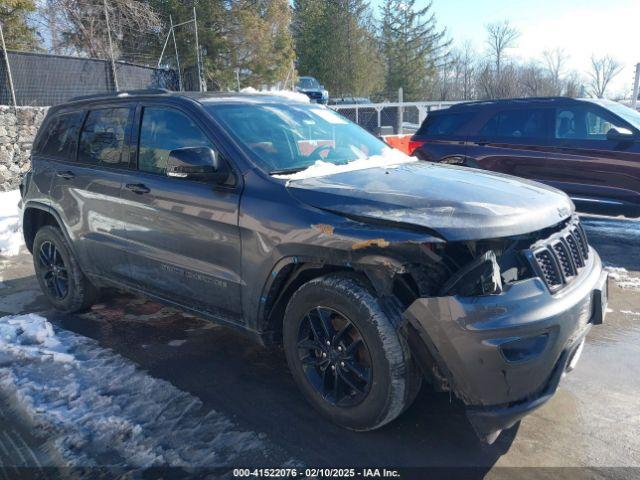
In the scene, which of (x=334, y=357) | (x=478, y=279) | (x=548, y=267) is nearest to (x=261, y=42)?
(x=334, y=357)

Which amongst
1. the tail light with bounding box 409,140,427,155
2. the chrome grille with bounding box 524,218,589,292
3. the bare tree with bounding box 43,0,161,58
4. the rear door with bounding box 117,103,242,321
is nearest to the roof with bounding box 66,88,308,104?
the rear door with bounding box 117,103,242,321

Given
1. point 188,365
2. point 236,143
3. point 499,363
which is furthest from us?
point 188,365

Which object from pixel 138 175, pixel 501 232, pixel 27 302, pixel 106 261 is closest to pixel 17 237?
pixel 27 302

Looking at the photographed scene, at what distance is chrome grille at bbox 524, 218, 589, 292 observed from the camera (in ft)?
8.73

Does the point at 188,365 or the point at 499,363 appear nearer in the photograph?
the point at 499,363

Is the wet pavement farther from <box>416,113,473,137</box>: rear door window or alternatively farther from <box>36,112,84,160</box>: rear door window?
<box>416,113,473,137</box>: rear door window

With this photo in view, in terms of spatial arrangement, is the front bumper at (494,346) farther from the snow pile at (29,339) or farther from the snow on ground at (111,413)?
the snow pile at (29,339)

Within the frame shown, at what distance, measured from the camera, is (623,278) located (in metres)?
5.63

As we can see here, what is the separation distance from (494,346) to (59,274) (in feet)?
13.6

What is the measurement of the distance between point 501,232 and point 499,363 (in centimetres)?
62

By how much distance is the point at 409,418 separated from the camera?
10.2 feet

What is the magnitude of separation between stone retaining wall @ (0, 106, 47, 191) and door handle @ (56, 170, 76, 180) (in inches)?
324

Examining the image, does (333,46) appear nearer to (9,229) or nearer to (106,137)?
(9,229)

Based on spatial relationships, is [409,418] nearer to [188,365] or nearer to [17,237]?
[188,365]
